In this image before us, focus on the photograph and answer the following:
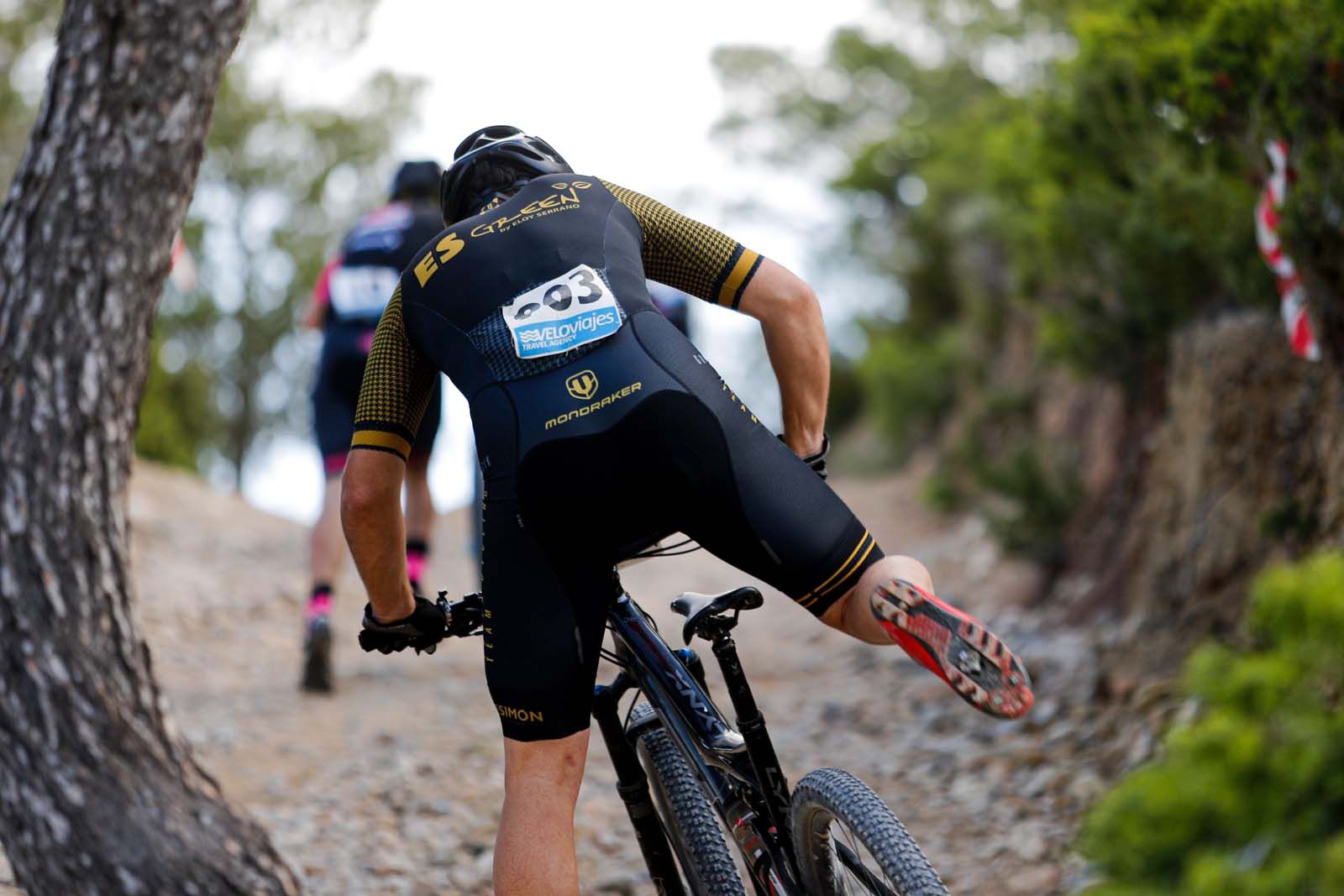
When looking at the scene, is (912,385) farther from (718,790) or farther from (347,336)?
(718,790)

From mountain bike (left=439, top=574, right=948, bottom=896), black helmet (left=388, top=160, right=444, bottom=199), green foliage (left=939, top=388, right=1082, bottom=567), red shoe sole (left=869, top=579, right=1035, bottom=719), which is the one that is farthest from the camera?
green foliage (left=939, top=388, right=1082, bottom=567)

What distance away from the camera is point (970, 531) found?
10.9m

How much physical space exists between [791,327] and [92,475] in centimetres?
170

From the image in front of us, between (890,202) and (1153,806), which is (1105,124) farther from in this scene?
(890,202)

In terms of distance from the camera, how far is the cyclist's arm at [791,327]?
2.69 m

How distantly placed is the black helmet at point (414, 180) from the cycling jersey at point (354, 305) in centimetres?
8

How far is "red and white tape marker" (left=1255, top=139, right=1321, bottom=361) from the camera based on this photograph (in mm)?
4352

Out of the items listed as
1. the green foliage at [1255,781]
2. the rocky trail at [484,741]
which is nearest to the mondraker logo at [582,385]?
the green foliage at [1255,781]

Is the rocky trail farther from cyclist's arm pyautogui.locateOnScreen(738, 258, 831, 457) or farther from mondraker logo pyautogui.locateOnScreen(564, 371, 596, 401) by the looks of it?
cyclist's arm pyautogui.locateOnScreen(738, 258, 831, 457)

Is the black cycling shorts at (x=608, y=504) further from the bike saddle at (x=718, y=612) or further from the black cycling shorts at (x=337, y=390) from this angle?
the black cycling shorts at (x=337, y=390)

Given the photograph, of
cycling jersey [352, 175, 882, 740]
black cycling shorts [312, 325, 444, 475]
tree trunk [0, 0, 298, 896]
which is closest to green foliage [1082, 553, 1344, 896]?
cycling jersey [352, 175, 882, 740]

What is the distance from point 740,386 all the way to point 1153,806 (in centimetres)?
3063

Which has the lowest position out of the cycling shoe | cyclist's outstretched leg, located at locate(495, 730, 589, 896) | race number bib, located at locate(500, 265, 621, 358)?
the cycling shoe

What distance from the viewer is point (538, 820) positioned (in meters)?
2.45
